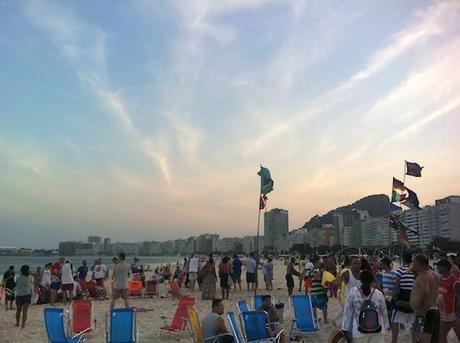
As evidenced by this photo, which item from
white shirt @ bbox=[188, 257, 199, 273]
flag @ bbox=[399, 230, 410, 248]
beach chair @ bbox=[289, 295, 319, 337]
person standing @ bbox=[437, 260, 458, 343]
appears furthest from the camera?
white shirt @ bbox=[188, 257, 199, 273]

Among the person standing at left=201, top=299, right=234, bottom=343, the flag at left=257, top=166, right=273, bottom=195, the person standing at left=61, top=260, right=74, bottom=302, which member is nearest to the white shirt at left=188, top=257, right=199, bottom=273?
the person standing at left=61, top=260, right=74, bottom=302

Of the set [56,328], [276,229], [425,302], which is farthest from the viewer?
[276,229]

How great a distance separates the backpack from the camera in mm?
4785

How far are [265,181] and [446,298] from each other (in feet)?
25.3

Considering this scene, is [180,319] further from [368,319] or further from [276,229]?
[276,229]

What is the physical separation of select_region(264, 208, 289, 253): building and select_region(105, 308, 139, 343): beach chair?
131m

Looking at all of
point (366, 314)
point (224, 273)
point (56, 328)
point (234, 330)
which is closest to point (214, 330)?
point (234, 330)

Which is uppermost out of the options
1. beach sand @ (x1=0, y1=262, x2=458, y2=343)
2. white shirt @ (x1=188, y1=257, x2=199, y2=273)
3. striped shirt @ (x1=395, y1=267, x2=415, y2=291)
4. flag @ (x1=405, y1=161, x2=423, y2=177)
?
flag @ (x1=405, y1=161, x2=423, y2=177)

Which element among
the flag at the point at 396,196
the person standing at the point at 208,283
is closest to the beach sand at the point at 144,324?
the person standing at the point at 208,283

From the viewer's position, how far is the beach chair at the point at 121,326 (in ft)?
22.8

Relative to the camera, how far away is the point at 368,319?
4.80m

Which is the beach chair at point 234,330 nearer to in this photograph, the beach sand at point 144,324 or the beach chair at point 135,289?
the beach sand at point 144,324

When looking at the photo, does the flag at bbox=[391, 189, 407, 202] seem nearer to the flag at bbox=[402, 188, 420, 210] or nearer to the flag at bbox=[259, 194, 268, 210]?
the flag at bbox=[402, 188, 420, 210]

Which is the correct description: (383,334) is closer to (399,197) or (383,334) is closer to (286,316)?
(286,316)
